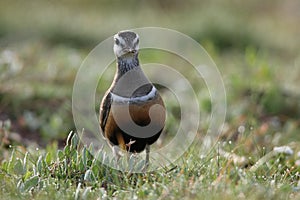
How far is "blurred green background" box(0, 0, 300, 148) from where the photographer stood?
6.43 m

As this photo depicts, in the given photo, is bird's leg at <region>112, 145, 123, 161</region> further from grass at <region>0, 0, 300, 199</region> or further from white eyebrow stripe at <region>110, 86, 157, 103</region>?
white eyebrow stripe at <region>110, 86, 157, 103</region>

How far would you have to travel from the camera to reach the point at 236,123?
6215 millimetres

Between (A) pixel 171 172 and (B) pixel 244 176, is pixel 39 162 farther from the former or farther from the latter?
(B) pixel 244 176

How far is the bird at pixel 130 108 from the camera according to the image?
441 centimetres

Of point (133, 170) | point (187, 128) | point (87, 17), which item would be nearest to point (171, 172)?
point (133, 170)

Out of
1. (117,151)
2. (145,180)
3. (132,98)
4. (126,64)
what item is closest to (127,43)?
(126,64)

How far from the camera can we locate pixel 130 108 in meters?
4.38

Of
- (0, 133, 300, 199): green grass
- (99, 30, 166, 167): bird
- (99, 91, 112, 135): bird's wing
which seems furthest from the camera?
(99, 91, 112, 135): bird's wing

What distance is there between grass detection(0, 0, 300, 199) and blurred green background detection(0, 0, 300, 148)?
0.02 meters

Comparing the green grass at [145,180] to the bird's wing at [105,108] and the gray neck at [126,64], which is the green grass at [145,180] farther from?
the gray neck at [126,64]

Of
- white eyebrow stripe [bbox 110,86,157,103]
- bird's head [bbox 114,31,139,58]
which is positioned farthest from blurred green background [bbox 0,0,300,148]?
bird's head [bbox 114,31,139,58]

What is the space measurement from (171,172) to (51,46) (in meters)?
6.19

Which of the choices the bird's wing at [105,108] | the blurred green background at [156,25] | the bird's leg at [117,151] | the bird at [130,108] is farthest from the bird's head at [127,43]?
the blurred green background at [156,25]

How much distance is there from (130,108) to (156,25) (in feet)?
22.1
